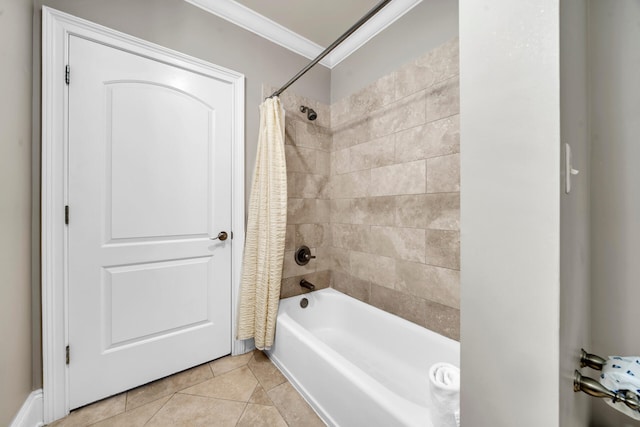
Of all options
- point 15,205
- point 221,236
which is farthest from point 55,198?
point 221,236

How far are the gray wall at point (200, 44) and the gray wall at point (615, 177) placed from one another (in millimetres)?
1730

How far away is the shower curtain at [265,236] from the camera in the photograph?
1.60 m

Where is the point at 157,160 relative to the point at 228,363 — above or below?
above

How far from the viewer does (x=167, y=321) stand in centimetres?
150

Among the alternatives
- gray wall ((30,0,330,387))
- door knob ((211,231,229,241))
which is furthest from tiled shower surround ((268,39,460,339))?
door knob ((211,231,229,241))

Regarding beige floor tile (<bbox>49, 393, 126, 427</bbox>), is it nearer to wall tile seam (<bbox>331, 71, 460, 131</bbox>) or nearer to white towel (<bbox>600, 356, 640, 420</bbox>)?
white towel (<bbox>600, 356, 640, 420</bbox>)

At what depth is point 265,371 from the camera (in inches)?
62.0

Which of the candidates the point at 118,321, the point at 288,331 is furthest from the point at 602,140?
the point at 118,321

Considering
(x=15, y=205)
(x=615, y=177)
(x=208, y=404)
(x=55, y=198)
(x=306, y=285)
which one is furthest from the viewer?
(x=306, y=285)

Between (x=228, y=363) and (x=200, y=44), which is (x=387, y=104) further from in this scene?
(x=228, y=363)

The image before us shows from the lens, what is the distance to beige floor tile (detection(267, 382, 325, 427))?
1197 mm

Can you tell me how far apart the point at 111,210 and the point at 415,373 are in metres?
2.03

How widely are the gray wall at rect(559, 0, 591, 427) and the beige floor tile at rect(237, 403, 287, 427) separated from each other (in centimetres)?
119

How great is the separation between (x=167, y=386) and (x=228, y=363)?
359 millimetres
